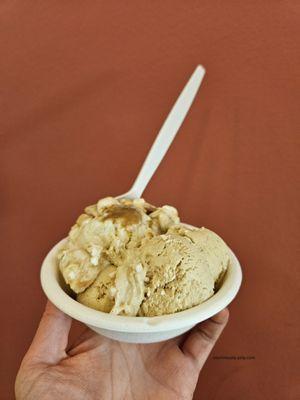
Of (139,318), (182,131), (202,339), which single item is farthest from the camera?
(182,131)

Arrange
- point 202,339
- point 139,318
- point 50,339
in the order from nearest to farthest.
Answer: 1. point 139,318
2. point 50,339
3. point 202,339

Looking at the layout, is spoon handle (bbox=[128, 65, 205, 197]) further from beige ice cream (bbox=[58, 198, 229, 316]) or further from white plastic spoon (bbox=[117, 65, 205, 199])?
beige ice cream (bbox=[58, 198, 229, 316])

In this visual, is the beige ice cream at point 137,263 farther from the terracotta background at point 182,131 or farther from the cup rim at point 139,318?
the terracotta background at point 182,131

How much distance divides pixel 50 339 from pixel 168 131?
0.55 metres

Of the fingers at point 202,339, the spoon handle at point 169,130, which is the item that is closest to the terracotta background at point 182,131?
the spoon handle at point 169,130

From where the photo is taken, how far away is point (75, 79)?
1.09 m

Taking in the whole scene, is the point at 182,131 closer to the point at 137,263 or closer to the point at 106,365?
the point at 137,263

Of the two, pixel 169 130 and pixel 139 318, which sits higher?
pixel 169 130

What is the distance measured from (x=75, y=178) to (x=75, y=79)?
0.92 feet

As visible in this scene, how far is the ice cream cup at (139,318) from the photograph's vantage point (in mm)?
591

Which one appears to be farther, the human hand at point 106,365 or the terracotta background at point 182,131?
the terracotta background at point 182,131

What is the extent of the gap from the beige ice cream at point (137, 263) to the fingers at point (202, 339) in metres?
0.20

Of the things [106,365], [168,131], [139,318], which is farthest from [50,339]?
[168,131]

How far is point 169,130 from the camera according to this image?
966mm
